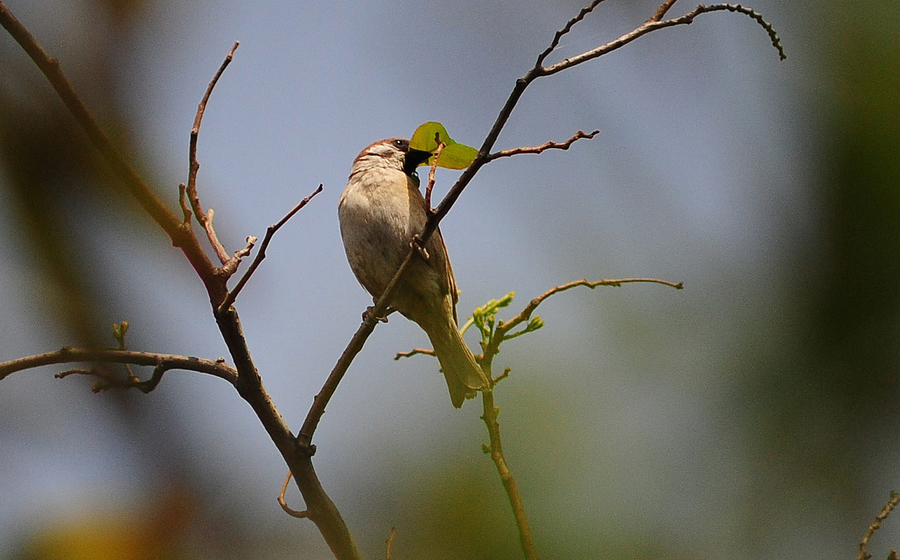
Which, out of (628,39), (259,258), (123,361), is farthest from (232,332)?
(628,39)

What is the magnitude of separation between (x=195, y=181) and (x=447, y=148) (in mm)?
825

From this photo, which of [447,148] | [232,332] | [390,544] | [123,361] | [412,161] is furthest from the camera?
[412,161]

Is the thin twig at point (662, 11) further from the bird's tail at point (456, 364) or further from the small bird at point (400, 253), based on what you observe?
the small bird at point (400, 253)

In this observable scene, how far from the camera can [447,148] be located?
8.10ft

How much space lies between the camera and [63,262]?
82 centimetres

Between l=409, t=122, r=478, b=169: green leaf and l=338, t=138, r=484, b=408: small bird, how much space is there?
1499 millimetres

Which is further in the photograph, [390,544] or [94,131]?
[390,544]

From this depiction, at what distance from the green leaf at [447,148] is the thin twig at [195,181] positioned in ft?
2.10

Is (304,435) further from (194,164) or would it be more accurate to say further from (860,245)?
(860,245)

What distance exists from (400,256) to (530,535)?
2.90 m

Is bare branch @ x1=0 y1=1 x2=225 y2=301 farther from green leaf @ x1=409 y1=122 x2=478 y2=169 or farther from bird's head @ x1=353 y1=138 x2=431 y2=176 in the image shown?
bird's head @ x1=353 y1=138 x2=431 y2=176

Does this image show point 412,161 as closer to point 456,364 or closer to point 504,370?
point 456,364

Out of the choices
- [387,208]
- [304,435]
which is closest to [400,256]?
[387,208]

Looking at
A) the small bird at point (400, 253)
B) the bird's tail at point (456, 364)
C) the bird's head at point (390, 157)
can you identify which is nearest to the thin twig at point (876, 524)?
the bird's tail at point (456, 364)
